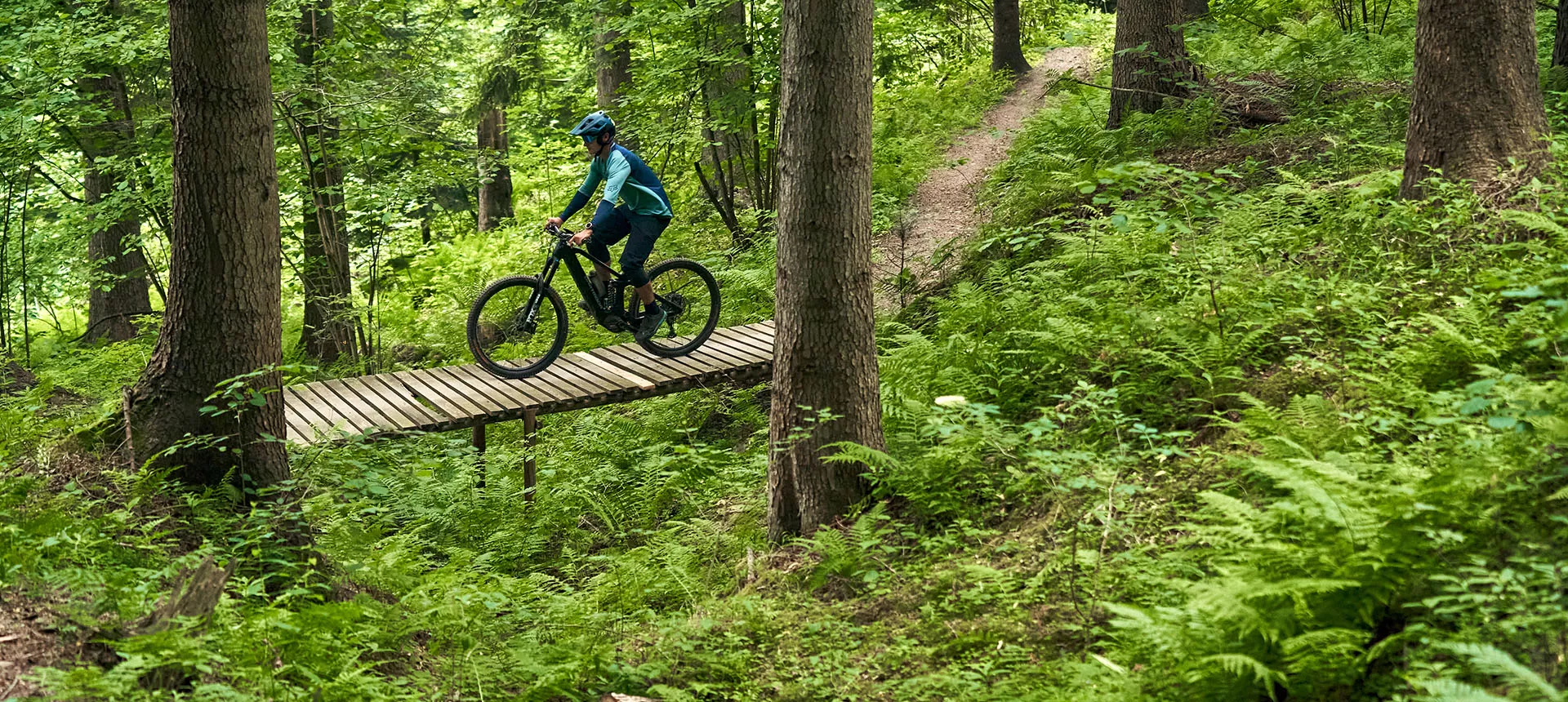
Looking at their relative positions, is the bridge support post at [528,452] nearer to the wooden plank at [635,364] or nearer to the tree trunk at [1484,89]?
the wooden plank at [635,364]

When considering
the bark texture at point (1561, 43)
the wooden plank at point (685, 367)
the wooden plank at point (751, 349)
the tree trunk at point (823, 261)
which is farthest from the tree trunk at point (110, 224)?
the bark texture at point (1561, 43)

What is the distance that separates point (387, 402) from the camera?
841 centimetres

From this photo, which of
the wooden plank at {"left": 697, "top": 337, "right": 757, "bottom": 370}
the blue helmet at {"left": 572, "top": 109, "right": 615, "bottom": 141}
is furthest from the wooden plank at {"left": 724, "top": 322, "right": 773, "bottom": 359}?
the blue helmet at {"left": 572, "top": 109, "right": 615, "bottom": 141}

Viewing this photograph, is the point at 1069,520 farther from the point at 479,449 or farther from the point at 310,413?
the point at 310,413

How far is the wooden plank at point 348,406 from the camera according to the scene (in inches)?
307

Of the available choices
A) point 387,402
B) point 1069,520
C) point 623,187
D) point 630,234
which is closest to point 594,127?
point 623,187

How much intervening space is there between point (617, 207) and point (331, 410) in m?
2.87

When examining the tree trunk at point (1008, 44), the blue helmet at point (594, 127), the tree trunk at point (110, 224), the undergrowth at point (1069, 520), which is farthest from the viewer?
the tree trunk at point (1008, 44)

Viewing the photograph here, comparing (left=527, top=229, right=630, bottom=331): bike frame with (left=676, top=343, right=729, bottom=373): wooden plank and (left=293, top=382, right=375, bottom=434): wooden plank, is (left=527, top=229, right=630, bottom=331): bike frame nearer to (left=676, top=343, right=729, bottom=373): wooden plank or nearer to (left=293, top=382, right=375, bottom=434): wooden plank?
(left=676, top=343, right=729, bottom=373): wooden plank

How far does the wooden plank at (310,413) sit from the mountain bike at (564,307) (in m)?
1.36

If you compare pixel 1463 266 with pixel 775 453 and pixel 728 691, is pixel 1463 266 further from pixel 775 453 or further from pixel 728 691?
pixel 728 691

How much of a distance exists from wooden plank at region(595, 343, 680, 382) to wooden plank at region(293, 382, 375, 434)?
2.33 m

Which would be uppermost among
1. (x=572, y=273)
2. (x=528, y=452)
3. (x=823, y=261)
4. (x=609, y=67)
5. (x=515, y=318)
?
(x=609, y=67)

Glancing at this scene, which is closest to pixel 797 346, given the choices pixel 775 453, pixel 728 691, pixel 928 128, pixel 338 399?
pixel 775 453
